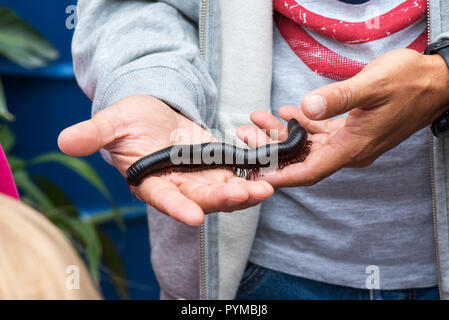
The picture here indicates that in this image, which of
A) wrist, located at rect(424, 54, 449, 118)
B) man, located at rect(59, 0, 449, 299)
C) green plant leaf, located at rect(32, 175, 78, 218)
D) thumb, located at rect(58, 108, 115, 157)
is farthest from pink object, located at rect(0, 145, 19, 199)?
green plant leaf, located at rect(32, 175, 78, 218)

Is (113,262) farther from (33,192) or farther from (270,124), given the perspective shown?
(270,124)

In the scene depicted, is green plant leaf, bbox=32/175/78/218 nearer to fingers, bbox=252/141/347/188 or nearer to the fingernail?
fingers, bbox=252/141/347/188

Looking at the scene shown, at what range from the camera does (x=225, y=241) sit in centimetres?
160

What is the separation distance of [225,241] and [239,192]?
1.66 feet

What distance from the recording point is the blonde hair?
519 millimetres

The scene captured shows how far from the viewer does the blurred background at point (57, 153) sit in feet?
10.3

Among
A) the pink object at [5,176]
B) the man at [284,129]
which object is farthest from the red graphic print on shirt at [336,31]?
the pink object at [5,176]

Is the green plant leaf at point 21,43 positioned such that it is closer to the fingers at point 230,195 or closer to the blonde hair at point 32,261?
the fingers at point 230,195

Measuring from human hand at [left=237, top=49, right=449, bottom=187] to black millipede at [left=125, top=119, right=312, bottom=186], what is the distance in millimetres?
121

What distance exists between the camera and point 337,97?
1.21 metres

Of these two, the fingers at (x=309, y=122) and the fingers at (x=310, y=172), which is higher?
the fingers at (x=309, y=122)

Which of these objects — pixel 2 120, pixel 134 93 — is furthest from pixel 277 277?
pixel 2 120

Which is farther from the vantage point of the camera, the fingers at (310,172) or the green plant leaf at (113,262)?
the green plant leaf at (113,262)

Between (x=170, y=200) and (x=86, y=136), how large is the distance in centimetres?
30
